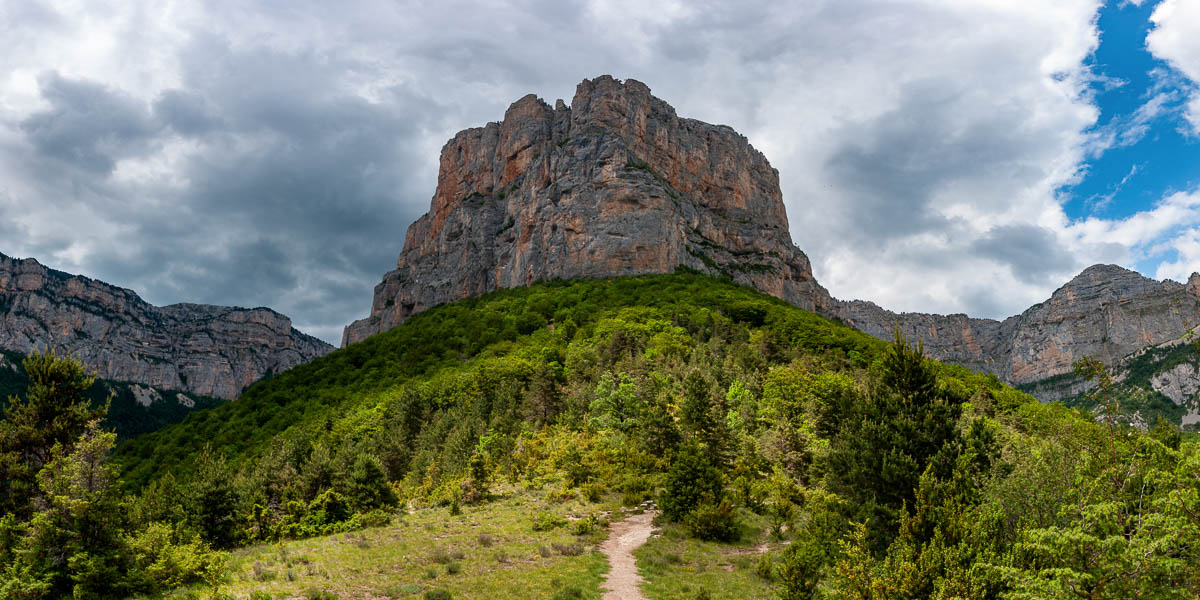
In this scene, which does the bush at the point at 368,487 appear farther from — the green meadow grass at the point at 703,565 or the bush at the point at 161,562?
the green meadow grass at the point at 703,565

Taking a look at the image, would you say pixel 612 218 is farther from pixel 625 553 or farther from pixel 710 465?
pixel 625 553

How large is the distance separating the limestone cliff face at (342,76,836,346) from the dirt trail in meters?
69.5

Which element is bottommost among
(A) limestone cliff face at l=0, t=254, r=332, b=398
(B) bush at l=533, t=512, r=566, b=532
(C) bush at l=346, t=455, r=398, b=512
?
(B) bush at l=533, t=512, r=566, b=532

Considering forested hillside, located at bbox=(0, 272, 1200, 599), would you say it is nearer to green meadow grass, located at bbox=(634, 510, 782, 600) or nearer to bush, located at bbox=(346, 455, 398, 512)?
bush, located at bbox=(346, 455, 398, 512)

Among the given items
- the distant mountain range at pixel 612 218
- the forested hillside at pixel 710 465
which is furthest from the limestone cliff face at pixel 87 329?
the forested hillside at pixel 710 465

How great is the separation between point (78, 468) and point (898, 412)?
69.7 ft

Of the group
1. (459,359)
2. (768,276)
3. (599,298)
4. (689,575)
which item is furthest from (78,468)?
(768,276)

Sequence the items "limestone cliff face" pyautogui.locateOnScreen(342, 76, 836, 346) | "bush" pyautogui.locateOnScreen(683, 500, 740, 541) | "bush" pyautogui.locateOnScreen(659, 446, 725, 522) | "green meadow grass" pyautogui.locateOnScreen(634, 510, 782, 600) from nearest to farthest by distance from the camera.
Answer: "green meadow grass" pyautogui.locateOnScreen(634, 510, 782, 600), "bush" pyautogui.locateOnScreen(683, 500, 740, 541), "bush" pyautogui.locateOnScreen(659, 446, 725, 522), "limestone cliff face" pyautogui.locateOnScreen(342, 76, 836, 346)

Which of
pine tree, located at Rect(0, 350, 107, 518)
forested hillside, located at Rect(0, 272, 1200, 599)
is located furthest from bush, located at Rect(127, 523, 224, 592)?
pine tree, located at Rect(0, 350, 107, 518)

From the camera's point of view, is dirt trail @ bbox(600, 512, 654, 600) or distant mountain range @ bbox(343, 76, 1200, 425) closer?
dirt trail @ bbox(600, 512, 654, 600)

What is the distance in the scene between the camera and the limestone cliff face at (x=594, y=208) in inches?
3819

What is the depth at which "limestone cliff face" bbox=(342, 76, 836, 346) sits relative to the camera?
97.0 meters

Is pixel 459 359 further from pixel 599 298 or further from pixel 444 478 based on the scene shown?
pixel 444 478

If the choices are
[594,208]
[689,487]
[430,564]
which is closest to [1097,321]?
[594,208]
